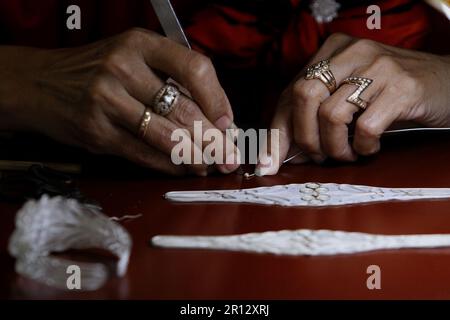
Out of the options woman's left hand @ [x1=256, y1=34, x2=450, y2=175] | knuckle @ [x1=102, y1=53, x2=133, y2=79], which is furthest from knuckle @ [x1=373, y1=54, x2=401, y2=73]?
knuckle @ [x1=102, y1=53, x2=133, y2=79]

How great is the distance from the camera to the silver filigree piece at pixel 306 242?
631 millimetres

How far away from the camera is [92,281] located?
0.56 metres

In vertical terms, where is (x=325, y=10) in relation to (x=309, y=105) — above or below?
above

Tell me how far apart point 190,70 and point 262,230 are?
0.24 metres

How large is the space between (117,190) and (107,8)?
456mm

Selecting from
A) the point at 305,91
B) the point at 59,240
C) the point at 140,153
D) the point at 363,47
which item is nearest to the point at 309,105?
the point at 305,91

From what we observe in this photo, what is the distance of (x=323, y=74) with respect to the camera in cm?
92

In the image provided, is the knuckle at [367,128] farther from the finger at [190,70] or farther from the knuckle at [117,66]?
the knuckle at [117,66]

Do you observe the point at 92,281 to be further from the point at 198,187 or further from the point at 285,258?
the point at 198,187

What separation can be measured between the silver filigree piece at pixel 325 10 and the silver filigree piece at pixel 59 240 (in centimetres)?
67

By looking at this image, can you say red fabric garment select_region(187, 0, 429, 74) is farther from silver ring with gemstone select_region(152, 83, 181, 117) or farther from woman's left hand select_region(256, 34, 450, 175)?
silver ring with gemstone select_region(152, 83, 181, 117)

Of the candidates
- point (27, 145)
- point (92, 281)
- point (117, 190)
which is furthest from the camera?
point (27, 145)

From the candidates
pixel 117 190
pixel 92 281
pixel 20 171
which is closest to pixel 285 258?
pixel 92 281

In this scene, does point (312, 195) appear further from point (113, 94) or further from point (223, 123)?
point (113, 94)
